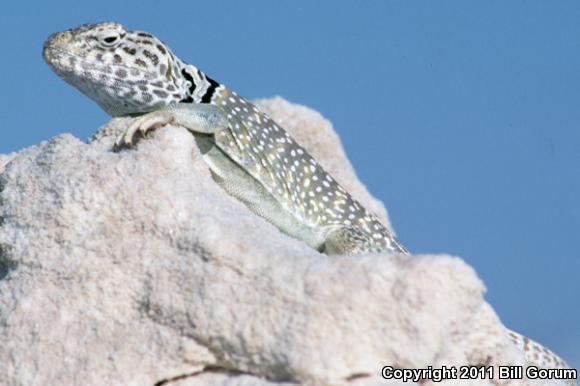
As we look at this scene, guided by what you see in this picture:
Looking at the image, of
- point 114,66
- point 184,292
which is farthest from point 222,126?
point 184,292

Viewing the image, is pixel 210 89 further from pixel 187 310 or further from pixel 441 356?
pixel 441 356

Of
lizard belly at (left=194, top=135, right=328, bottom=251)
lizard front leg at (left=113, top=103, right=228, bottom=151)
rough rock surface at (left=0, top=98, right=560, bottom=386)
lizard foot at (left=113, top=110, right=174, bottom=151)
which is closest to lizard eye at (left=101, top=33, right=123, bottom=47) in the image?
lizard front leg at (left=113, top=103, right=228, bottom=151)

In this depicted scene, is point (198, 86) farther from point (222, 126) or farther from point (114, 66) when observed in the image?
point (114, 66)

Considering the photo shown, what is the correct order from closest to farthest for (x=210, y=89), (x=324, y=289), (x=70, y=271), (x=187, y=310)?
(x=324, y=289), (x=187, y=310), (x=70, y=271), (x=210, y=89)

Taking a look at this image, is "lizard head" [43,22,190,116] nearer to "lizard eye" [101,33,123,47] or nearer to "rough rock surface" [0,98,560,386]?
"lizard eye" [101,33,123,47]

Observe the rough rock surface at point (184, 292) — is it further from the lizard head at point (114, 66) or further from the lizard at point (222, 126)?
the lizard head at point (114, 66)

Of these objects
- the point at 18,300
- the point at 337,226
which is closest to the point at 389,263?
the point at 18,300

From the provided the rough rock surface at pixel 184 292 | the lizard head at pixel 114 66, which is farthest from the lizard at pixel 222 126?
the rough rock surface at pixel 184 292
